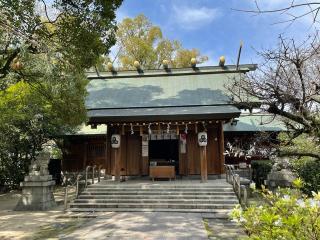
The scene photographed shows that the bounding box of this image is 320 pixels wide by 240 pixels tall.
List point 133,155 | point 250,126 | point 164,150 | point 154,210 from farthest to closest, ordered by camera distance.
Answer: point 250,126, point 164,150, point 133,155, point 154,210

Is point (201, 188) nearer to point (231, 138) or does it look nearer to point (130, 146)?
point (130, 146)

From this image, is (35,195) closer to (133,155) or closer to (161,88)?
(133,155)

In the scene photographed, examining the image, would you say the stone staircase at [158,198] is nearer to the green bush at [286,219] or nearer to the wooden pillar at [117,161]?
the wooden pillar at [117,161]

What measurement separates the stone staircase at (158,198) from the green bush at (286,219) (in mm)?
8578

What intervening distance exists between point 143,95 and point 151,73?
3.93 metres

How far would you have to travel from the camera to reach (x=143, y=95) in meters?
19.5

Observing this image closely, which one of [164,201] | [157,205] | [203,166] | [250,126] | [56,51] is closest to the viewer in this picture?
[56,51]

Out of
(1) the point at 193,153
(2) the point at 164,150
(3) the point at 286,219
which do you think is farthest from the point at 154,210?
(3) the point at 286,219

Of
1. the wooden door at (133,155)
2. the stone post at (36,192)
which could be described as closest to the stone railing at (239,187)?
the wooden door at (133,155)

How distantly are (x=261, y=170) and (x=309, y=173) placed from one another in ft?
13.7

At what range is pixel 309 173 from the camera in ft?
40.3

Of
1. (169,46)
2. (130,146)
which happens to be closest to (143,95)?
(130,146)

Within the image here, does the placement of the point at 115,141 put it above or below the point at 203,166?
above

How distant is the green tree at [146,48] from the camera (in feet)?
111
